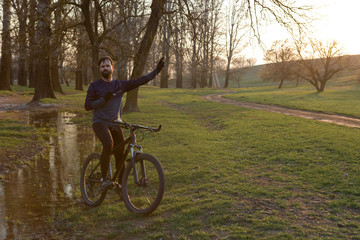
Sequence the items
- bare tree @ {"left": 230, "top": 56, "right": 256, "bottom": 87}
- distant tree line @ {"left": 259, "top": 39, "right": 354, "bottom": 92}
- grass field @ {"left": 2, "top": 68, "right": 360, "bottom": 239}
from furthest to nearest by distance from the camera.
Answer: bare tree @ {"left": 230, "top": 56, "right": 256, "bottom": 87} < distant tree line @ {"left": 259, "top": 39, "right": 354, "bottom": 92} < grass field @ {"left": 2, "top": 68, "right": 360, "bottom": 239}

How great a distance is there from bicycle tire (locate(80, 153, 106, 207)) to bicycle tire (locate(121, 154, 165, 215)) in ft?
1.76

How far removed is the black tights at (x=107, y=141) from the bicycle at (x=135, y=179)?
0.09m

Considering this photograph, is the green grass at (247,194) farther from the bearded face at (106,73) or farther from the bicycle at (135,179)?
the bearded face at (106,73)

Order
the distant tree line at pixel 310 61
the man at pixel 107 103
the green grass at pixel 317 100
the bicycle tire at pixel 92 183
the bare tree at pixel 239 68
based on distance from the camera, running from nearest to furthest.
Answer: the man at pixel 107 103, the bicycle tire at pixel 92 183, the distant tree line at pixel 310 61, the green grass at pixel 317 100, the bare tree at pixel 239 68

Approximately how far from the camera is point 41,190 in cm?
592

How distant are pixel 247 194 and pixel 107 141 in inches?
103

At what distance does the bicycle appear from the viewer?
448cm

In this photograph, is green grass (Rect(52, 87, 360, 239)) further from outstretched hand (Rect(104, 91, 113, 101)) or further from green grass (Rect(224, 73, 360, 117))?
green grass (Rect(224, 73, 360, 117))

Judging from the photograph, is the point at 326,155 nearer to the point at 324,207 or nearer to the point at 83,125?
the point at 324,207

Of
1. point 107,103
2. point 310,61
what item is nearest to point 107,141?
point 107,103

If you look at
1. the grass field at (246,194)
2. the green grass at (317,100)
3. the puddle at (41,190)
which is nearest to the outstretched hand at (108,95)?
the grass field at (246,194)

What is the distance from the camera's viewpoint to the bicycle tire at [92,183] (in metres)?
5.18

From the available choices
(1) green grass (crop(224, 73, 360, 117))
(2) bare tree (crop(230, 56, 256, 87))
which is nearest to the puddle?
(1) green grass (crop(224, 73, 360, 117))

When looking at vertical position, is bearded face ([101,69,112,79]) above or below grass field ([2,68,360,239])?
above
